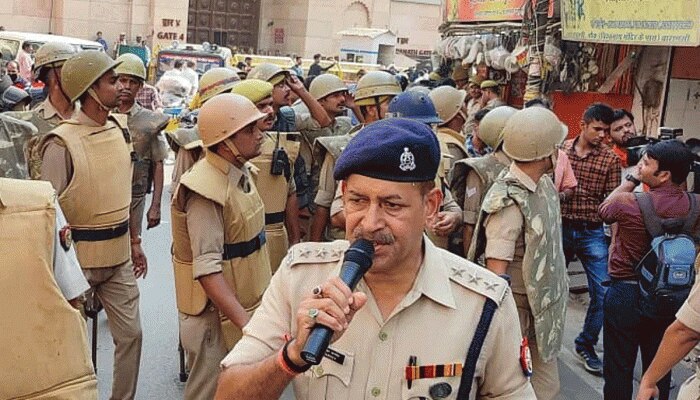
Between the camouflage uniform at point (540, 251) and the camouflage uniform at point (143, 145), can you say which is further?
the camouflage uniform at point (143, 145)

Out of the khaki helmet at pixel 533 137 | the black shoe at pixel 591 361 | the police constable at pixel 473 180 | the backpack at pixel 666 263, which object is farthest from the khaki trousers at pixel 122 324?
the black shoe at pixel 591 361

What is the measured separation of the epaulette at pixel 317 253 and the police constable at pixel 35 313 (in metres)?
0.66

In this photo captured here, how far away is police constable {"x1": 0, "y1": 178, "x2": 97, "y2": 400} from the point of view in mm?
2197

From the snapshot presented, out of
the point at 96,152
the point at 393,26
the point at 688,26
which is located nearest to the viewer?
the point at 96,152

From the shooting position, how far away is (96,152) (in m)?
4.50

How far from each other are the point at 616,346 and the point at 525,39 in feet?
19.6

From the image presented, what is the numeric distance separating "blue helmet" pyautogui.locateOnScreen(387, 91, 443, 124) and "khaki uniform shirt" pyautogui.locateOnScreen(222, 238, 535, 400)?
3007 millimetres

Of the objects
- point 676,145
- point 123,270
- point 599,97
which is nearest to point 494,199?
point 676,145

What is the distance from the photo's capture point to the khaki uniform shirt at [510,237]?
4.00 meters

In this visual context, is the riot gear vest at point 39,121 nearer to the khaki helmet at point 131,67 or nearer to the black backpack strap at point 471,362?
the khaki helmet at point 131,67

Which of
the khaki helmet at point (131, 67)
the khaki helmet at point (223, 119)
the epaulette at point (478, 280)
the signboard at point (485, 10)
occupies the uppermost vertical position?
the signboard at point (485, 10)

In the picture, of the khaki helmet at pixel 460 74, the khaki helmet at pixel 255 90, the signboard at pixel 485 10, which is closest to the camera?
the khaki helmet at pixel 255 90

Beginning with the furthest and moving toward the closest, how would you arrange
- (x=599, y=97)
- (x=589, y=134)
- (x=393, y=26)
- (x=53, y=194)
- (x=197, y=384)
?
(x=393, y=26) < (x=599, y=97) < (x=589, y=134) < (x=197, y=384) < (x=53, y=194)

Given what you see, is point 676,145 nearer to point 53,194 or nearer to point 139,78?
point 53,194
